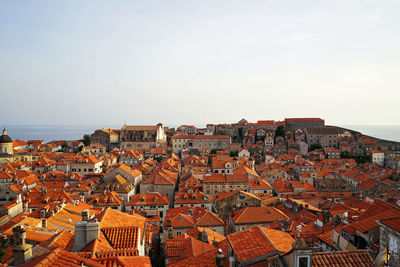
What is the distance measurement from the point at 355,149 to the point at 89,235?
8862cm

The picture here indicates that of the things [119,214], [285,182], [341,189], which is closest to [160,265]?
[119,214]

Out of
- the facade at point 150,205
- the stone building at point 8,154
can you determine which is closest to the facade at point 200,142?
the stone building at point 8,154

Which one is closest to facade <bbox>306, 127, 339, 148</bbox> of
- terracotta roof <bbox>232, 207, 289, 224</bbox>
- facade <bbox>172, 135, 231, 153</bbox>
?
facade <bbox>172, 135, 231, 153</bbox>

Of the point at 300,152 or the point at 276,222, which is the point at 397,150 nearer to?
the point at 300,152

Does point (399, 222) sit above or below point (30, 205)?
above

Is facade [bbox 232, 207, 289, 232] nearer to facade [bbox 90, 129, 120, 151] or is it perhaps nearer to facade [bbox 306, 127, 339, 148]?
facade [bbox 306, 127, 339, 148]

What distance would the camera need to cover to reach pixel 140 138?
98312 mm

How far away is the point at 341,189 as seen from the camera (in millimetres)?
46625

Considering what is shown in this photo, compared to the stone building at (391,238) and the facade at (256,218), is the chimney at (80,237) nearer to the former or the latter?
the stone building at (391,238)

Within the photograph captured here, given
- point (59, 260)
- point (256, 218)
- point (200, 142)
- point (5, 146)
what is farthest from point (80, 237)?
point (200, 142)

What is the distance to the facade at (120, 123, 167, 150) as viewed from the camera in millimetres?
95688

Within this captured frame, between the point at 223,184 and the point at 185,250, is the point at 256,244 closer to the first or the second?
the point at 185,250

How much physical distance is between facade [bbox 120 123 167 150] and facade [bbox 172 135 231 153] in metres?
6.07

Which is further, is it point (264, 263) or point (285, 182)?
point (285, 182)
